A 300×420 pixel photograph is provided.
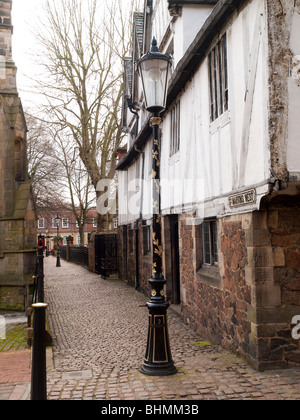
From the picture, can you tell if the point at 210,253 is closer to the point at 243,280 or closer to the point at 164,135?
the point at 243,280

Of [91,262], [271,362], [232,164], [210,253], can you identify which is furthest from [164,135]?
[91,262]

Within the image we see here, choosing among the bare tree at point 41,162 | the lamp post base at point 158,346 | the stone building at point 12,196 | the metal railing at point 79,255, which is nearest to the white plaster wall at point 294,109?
the lamp post base at point 158,346

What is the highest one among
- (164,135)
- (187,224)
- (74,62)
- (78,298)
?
(74,62)

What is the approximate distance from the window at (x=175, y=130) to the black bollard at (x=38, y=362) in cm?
693

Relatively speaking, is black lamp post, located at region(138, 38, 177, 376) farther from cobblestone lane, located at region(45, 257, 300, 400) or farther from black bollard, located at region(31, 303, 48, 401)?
black bollard, located at region(31, 303, 48, 401)

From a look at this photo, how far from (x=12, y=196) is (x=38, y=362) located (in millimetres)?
11166

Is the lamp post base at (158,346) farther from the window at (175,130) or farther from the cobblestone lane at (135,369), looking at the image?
the window at (175,130)

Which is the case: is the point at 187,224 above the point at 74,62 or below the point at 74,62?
below

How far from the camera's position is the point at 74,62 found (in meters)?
26.8

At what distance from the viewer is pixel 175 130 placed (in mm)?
10719

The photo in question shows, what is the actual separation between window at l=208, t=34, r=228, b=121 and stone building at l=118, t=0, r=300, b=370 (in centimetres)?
2

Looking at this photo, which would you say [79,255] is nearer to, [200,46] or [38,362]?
[200,46]
